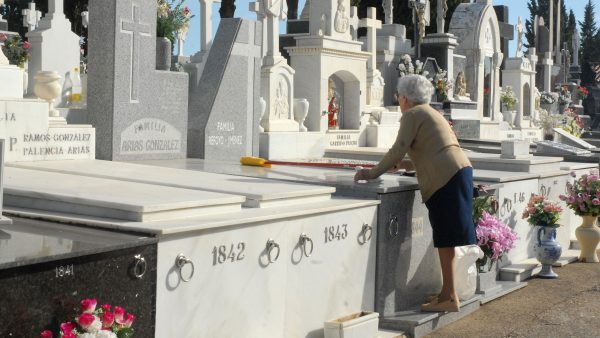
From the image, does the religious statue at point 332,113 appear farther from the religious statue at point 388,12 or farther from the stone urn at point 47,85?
the religious statue at point 388,12

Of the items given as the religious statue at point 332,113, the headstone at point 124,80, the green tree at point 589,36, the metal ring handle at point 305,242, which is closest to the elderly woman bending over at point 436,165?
the metal ring handle at point 305,242

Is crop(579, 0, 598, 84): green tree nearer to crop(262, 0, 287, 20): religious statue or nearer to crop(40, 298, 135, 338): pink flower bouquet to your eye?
crop(262, 0, 287, 20): religious statue

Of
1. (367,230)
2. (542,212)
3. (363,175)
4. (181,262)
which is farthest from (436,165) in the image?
(542,212)

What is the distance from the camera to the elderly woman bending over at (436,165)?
5797mm

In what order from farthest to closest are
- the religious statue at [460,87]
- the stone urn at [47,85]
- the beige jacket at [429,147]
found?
the religious statue at [460,87] → the stone urn at [47,85] → the beige jacket at [429,147]

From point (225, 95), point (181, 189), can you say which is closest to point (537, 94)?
point (225, 95)

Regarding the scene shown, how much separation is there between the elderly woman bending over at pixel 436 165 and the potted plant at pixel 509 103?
18334 millimetres

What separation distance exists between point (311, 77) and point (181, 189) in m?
7.42

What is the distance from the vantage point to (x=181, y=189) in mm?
5188

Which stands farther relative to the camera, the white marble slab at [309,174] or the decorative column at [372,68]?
the decorative column at [372,68]

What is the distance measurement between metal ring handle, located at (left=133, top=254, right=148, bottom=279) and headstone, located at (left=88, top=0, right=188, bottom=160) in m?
3.62

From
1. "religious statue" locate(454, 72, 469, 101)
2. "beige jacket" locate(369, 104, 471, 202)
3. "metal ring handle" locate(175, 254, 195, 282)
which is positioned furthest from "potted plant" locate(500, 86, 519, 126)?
"metal ring handle" locate(175, 254, 195, 282)

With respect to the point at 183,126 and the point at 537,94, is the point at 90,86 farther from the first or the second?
the point at 537,94

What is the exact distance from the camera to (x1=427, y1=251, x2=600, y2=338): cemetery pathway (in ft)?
20.0
